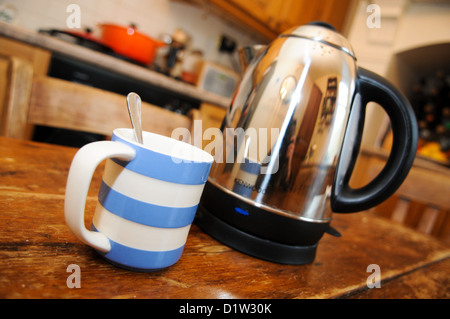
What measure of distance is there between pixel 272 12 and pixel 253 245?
7.03ft

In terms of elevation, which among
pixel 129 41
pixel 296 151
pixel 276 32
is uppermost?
pixel 276 32

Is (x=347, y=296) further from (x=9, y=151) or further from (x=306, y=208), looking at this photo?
(x=9, y=151)

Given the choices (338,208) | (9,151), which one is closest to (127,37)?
(9,151)

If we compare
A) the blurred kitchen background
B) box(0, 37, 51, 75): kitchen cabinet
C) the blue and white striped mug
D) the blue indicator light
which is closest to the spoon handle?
the blue and white striped mug

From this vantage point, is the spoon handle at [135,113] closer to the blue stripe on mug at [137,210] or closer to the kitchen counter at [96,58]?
the blue stripe on mug at [137,210]

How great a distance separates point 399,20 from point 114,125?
2335 mm

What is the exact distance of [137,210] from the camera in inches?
9.1

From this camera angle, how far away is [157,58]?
2035mm

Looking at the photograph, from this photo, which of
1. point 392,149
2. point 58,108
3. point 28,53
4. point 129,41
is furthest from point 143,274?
point 129,41

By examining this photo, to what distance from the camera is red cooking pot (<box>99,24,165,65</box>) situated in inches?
59.9

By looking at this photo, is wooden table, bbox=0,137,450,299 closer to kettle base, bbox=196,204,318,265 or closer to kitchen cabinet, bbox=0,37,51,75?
kettle base, bbox=196,204,318,265

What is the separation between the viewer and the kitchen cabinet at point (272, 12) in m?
1.94

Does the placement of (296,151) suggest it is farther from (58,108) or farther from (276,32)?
(276,32)

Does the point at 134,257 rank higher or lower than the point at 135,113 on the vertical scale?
lower
